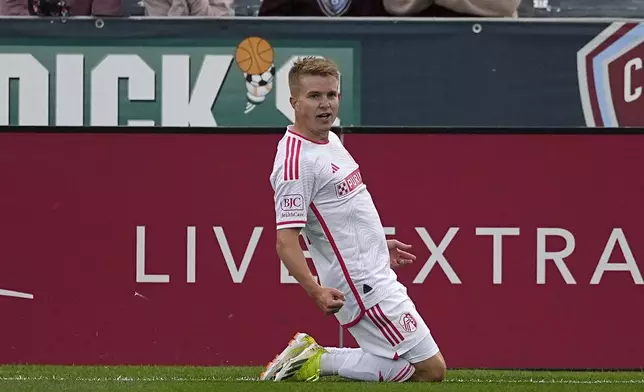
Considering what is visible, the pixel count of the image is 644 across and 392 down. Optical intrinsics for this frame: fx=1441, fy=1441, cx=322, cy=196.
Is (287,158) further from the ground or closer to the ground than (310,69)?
closer to the ground

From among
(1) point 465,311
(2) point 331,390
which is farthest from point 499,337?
(2) point 331,390

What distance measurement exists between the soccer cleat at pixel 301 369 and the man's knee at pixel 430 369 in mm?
502

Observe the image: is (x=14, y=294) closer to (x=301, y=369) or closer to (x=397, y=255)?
(x=301, y=369)

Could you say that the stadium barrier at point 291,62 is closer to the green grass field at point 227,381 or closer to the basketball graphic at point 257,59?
the basketball graphic at point 257,59

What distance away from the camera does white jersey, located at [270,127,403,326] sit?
7047mm

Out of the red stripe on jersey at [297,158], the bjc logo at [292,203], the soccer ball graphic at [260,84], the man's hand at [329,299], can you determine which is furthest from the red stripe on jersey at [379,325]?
the soccer ball graphic at [260,84]

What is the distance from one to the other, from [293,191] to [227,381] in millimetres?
1038

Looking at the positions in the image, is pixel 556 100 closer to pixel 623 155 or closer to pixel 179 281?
pixel 623 155

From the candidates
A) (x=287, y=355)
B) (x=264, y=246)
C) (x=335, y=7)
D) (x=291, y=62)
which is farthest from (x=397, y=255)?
(x=335, y=7)

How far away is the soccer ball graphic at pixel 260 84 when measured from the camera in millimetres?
9484

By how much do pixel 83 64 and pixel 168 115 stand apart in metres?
0.65

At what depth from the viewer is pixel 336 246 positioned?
23.4 ft

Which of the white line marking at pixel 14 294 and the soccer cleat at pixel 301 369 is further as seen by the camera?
the white line marking at pixel 14 294

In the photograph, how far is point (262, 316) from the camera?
9.45 metres
